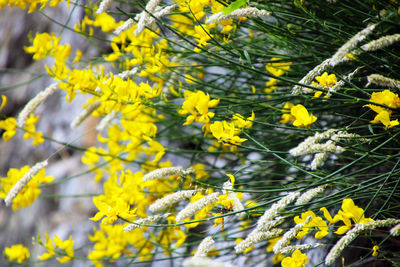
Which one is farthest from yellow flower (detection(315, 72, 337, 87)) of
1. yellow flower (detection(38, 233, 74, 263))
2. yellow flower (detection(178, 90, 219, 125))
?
yellow flower (detection(38, 233, 74, 263))

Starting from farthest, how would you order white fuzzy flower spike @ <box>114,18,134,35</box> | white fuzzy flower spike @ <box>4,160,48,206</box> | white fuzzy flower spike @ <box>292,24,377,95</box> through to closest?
white fuzzy flower spike @ <box>4,160,48,206</box> < white fuzzy flower spike @ <box>114,18,134,35</box> < white fuzzy flower spike @ <box>292,24,377,95</box>

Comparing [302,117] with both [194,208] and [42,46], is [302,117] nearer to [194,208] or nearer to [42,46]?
[194,208]

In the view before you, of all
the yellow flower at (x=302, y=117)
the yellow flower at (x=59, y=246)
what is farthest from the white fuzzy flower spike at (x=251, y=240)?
the yellow flower at (x=59, y=246)

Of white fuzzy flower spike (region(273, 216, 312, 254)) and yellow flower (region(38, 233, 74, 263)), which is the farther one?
yellow flower (region(38, 233, 74, 263))

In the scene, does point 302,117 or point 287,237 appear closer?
point 287,237

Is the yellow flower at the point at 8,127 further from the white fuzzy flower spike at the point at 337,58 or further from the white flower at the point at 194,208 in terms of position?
the white fuzzy flower spike at the point at 337,58

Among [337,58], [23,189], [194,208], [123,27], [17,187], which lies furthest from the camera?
[23,189]

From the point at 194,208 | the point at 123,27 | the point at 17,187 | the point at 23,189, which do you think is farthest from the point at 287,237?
the point at 23,189

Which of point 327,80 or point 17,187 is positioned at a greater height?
point 327,80

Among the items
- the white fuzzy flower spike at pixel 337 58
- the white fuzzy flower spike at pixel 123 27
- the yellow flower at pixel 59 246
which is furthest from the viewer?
the yellow flower at pixel 59 246

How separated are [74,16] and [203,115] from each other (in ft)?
4.65

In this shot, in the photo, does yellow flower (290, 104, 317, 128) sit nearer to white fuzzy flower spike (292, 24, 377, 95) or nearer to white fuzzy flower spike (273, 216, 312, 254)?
white fuzzy flower spike (292, 24, 377, 95)

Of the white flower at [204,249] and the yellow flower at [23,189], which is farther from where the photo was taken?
the yellow flower at [23,189]

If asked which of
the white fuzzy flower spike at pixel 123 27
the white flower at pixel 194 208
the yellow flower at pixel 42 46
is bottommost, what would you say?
the white flower at pixel 194 208
